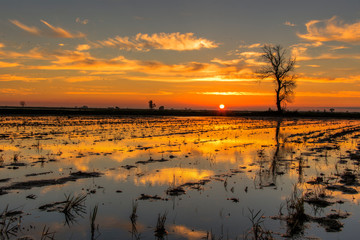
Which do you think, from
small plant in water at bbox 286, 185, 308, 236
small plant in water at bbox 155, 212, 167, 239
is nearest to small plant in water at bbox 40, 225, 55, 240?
small plant in water at bbox 155, 212, 167, 239

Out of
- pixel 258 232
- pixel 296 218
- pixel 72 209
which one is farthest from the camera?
pixel 72 209

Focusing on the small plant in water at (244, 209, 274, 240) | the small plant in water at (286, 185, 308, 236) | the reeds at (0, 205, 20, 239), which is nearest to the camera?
the small plant in water at (244, 209, 274, 240)

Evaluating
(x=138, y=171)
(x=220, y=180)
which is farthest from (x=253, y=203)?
(x=138, y=171)

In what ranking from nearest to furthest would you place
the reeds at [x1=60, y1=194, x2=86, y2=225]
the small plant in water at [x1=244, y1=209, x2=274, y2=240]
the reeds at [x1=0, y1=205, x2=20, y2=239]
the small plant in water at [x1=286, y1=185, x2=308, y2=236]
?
1. the small plant in water at [x1=244, y1=209, x2=274, y2=240]
2. the reeds at [x1=0, y1=205, x2=20, y2=239]
3. the small plant in water at [x1=286, y1=185, x2=308, y2=236]
4. the reeds at [x1=60, y1=194, x2=86, y2=225]

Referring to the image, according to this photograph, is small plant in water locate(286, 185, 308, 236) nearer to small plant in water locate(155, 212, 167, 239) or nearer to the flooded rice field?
the flooded rice field

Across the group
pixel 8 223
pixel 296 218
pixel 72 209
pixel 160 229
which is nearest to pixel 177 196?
pixel 160 229

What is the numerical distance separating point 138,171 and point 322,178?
660 cm

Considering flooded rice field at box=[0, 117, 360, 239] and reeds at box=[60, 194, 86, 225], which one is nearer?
flooded rice field at box=[0, 117, 360, 239]

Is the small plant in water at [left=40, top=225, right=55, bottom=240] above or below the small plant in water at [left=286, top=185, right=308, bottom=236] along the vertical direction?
below

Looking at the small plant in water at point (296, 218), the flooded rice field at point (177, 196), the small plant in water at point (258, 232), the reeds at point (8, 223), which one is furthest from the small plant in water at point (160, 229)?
the reeds at point (8, 223)

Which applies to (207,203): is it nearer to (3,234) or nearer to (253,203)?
(253,203)

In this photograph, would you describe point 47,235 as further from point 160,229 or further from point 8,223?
point 160,229

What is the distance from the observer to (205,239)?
5.71 m

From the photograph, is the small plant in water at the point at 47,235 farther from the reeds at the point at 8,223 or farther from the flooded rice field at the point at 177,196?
the reeds at the point at 8,223
